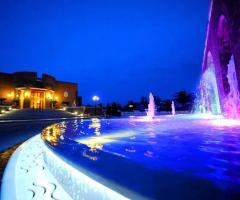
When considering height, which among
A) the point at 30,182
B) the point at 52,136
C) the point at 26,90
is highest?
the point at 26,90

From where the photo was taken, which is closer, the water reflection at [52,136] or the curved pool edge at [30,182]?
the curved pool edge at [30,182]

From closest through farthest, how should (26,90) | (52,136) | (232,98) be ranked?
(52,136)
(232,98)
(26,90)

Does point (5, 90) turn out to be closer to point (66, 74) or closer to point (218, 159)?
point (218, 159)

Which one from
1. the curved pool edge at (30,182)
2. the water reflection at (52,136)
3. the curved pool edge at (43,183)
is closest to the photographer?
the curved pool edge at (43,183)

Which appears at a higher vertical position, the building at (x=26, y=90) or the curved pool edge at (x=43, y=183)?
the building at (x=26, y=90)

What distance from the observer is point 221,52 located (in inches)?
533

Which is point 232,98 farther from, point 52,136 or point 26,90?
point 26,90

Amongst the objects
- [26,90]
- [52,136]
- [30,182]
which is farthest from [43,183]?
[26,90]

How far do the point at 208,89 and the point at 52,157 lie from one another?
814 inches

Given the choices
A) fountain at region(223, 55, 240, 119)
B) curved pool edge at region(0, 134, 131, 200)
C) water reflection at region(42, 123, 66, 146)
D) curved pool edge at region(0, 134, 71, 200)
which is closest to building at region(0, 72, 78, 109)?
fountain at region(223, 55, 240, 119)

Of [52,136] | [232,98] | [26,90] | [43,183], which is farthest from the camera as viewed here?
[26,90]

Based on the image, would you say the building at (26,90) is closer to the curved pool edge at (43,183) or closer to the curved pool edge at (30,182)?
the curved pool edge at (30,182)

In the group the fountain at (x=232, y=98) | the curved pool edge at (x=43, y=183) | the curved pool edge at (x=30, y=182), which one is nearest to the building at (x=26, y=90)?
the fountain at (x=232, y=98)

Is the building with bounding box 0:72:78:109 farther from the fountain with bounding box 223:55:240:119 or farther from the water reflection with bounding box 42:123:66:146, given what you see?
the water reflection with bounding box 42:123:66:146
